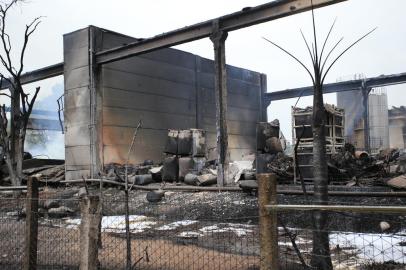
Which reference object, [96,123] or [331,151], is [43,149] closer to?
[96,123]

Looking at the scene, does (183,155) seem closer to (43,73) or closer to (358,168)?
(358,168)

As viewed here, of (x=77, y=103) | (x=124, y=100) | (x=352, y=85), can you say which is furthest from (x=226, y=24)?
(x=352, y=85)

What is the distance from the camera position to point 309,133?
11.6 m

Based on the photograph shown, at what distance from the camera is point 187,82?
21938 mm

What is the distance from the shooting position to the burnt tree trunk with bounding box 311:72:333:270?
415cm

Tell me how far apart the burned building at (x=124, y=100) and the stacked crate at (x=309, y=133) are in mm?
8505

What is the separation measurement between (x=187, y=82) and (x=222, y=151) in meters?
9.69

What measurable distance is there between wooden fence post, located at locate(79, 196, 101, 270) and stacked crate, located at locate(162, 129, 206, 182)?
10.1 metres

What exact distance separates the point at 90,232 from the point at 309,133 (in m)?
8.66

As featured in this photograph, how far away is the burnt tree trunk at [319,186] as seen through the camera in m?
4.15

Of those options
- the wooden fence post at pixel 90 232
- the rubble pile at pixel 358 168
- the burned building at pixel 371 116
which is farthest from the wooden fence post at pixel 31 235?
the burned building at pixel 371 116

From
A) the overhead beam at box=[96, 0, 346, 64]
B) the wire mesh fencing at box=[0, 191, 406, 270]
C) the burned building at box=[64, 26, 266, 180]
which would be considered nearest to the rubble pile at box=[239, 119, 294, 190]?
the wire mesh fencing at box=[0, 191, 406, 270]

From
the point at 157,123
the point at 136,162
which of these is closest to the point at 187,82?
the point at 157,123

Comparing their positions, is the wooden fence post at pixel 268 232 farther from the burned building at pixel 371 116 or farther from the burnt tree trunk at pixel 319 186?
the burned building at pixel 371 116
